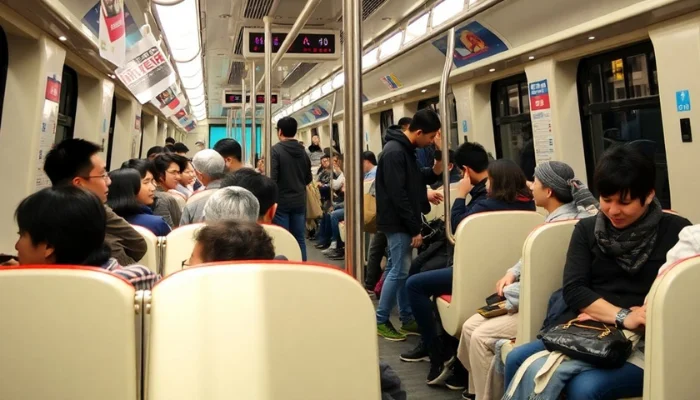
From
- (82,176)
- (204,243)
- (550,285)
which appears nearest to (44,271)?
(204,243)

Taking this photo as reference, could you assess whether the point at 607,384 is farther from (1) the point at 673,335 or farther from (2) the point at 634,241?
(2) the point at 634,241

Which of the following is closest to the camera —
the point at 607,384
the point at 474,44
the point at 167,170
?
the point at 607,384

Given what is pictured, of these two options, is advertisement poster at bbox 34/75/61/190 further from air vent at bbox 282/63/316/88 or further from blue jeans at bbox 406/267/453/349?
air vent at bbox 282/63/316/88

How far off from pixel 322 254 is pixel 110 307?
6498 mm

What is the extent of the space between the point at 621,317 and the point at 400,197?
1883mm

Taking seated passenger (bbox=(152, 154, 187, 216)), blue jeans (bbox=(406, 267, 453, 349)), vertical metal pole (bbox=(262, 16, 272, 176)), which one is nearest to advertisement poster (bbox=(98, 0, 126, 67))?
seated passenger (bbox=(152, 154, 187, 216))

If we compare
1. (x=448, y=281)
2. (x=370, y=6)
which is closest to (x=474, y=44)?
(x=370, y=6)

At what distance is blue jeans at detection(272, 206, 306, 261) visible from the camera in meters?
4.69

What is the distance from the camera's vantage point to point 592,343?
5.89ft

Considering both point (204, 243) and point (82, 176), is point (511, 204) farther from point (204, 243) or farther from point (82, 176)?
point (82, 176)

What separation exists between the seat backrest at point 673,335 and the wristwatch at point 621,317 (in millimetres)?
317

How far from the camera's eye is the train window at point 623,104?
4125 mm

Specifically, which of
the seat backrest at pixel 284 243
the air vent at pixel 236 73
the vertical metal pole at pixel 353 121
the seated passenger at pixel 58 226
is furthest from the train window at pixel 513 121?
the air vent at pixel 236 73

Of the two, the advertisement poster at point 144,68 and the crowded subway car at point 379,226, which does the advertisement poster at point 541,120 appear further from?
the advertisement poster at point 144,68
